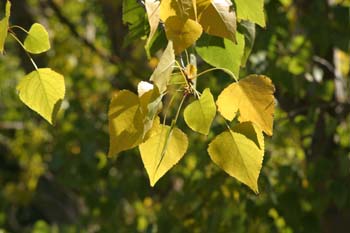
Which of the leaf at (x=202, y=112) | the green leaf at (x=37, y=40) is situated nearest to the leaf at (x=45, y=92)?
the green leaf at (x=37, y=40)

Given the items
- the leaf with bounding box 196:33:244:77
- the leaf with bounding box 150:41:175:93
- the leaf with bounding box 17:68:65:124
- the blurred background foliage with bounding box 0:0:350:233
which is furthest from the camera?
the blurred background foliage with bounding box 0:0:350:233

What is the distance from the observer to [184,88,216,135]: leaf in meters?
0.71

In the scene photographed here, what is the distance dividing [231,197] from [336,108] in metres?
0.58

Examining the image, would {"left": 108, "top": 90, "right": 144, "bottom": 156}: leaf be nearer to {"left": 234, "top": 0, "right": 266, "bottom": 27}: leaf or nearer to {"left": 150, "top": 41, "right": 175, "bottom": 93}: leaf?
{"left": 150, "top": 41, "right": 175, "bottom": 93}: leaf

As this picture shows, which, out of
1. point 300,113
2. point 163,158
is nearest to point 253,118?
point 163,158

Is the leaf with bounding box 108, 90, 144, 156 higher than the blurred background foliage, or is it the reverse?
the leaf with bounding box 108, 90, 144, 156

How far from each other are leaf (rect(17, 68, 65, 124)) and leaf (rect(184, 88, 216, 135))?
0.43 ft

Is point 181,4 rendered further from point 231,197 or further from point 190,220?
point 190,220

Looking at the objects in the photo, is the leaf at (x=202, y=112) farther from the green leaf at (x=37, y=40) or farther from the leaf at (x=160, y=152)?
the green leaf at (x=37, y=40)

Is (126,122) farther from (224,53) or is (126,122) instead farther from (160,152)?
(224,53)

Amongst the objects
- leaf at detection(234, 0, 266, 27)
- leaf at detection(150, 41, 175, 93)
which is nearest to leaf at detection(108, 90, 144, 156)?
leaf at detection(150, 41, 175, 93)

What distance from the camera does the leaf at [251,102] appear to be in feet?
2.25

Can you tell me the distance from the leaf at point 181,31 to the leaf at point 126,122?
7cm

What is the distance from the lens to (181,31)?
0.69m
